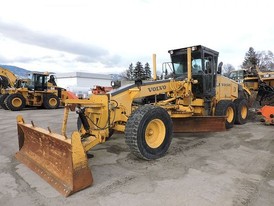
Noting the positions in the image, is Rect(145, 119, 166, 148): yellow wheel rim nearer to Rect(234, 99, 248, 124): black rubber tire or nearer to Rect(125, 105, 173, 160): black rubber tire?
Rect(125, 105, 173, 160): black rubber tire

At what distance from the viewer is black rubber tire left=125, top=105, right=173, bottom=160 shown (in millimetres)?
4871

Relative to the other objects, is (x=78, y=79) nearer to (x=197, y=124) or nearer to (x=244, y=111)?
(x=244, y=111)

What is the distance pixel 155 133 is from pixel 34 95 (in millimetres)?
14532

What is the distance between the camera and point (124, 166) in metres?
4.86

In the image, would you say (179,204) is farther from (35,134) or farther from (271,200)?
(35,134)

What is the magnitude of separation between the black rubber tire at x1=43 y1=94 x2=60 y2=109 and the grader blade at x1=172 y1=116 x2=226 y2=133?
42.9 ft

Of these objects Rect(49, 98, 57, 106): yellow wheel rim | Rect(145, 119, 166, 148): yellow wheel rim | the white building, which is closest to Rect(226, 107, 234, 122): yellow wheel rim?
Rect(145, 119, 166, 148): yellow wheel rim

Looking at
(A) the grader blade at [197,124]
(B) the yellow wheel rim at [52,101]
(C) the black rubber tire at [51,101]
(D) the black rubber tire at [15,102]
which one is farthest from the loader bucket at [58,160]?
(B) the yellow wheel rim at [52,101]

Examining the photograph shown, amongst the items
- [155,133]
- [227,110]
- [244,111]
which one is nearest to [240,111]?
[244,111]

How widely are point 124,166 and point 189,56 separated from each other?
3.70m

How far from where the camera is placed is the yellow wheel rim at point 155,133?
5.32 m

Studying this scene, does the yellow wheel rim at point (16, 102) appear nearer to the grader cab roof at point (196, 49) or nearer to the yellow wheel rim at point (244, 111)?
the grader cab roof at point (196, 49)

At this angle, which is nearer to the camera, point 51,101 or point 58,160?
point 58,160

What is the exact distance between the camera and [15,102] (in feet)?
54.6
